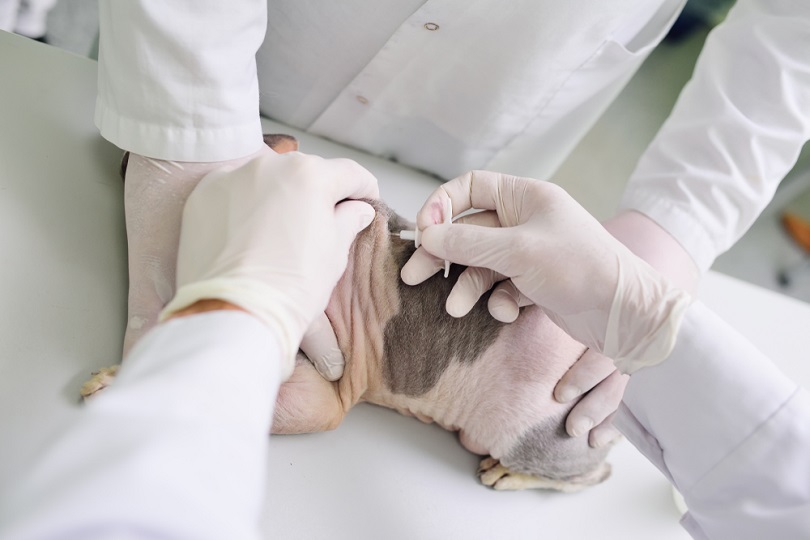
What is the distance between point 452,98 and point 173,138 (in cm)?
55

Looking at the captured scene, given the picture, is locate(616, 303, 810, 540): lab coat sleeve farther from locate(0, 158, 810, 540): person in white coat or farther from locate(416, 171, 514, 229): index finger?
locate(416, 171, 514, 229): index finger

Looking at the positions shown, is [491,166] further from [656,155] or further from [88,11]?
[88,11]

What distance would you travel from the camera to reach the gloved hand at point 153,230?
92 cm

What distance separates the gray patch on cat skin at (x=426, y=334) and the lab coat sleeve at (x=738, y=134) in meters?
0.46

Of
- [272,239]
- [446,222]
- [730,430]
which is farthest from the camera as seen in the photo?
[446,222]

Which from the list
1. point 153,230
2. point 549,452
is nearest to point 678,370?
point 549,452

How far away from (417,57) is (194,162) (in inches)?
18.0

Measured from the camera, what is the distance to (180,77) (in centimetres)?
88

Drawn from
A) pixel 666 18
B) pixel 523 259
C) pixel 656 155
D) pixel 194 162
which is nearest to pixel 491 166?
pixel 656 155

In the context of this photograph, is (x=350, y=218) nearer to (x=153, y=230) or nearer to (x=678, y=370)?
(x=153, y=230)

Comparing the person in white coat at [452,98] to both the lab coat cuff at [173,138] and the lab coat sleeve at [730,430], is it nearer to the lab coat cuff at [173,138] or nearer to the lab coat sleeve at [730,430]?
the lab coat cuff at [173,138]

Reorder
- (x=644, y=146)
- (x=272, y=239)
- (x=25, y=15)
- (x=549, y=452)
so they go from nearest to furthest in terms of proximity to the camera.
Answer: (x=272, y=239) < (x=549, y=452) < (x=25, y=15) < (x=644, y=146)

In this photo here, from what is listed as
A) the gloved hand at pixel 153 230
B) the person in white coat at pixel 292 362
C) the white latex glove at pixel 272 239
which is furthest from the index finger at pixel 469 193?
the gloved hand at pixel 153 230

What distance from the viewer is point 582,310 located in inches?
35.3
